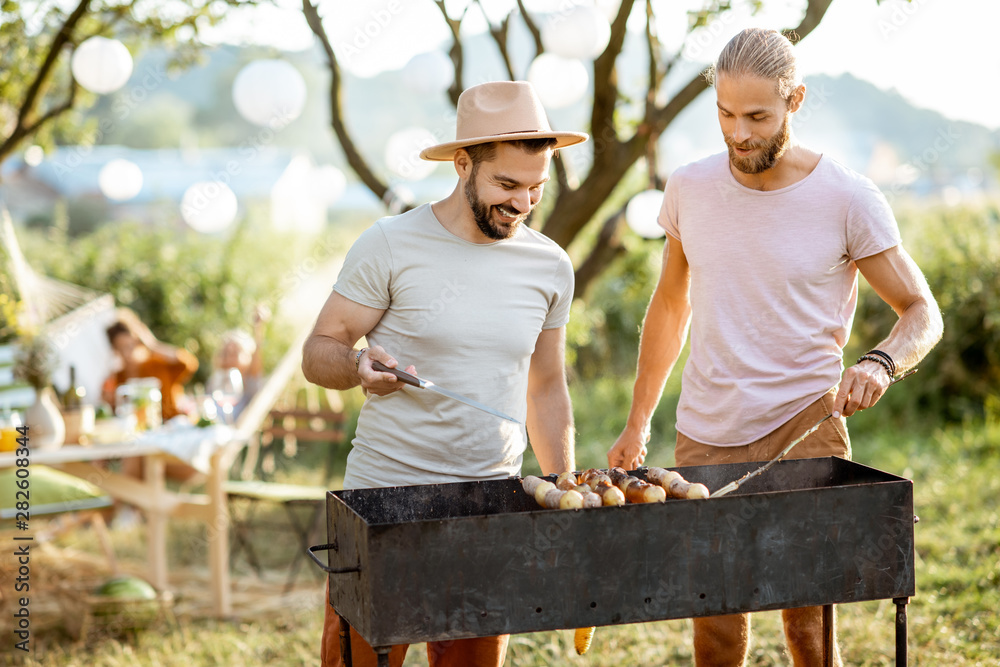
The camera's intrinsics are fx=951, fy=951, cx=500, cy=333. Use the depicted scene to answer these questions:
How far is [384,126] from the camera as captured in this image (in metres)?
87.2

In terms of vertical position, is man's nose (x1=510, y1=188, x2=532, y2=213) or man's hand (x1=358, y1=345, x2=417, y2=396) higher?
man's nose (x1=510, y1=188, x2=532, y2=213)

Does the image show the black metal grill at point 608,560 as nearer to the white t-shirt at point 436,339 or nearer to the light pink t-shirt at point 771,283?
the white t-shirt at point 436,339

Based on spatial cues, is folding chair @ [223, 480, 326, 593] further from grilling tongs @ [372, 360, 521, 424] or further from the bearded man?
the bearded man

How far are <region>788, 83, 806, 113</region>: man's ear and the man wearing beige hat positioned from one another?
61cm

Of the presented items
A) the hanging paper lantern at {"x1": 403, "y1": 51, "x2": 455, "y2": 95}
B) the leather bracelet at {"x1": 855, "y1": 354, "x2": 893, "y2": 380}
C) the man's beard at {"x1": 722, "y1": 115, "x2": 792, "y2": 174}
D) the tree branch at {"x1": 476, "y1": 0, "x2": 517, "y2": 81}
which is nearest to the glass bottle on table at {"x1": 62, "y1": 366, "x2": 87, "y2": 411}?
the hanging paper lantern at {"x1": 403, "y1": 51, "x2": 455, "y2": 95}

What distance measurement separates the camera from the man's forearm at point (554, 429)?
2748mm

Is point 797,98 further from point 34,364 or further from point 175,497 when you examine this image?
point 175,497

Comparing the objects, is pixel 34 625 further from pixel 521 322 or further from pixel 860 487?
pixel 860 487

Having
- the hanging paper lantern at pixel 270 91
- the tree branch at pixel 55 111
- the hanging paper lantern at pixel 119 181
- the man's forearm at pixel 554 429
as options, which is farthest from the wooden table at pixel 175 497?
the hanging paper lantern at pixel 119 181

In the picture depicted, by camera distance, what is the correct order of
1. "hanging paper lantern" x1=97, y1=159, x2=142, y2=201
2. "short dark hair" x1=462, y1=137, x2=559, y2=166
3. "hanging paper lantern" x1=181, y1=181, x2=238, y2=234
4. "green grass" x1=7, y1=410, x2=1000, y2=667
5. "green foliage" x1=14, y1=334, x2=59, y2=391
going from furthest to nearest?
"hanging paper lantern" x1=97, y1=159, x2=142, y2=201
"hanging paper lantern" x1=181, y1=181, x2=238, y2=234
"green foliage" x1=14, y1=334, x2=59, y2=391
"green grass" x1=7, y1=410, x2=1000, y2=667
"short dark hair" x1=462, y1=137, x2=559, y2=166

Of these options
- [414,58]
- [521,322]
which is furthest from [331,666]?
[414,58]

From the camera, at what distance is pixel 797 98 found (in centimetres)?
251

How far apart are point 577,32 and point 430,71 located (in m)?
1.00

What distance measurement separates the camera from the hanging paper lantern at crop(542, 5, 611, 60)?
4.68 m
